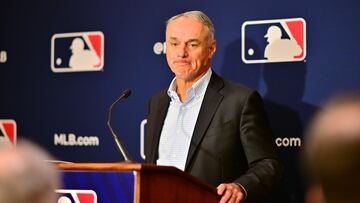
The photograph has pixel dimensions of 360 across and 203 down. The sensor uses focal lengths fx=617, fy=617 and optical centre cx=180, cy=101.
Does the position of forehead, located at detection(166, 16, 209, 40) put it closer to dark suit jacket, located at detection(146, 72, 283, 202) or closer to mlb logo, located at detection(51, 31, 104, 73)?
dark suit jacket, located at detection(146, 72, 283, 202)

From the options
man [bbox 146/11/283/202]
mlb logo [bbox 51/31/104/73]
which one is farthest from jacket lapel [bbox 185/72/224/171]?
mlb logo [bbox 51/31/104/73]

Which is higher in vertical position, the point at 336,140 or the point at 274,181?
the point at 336,140

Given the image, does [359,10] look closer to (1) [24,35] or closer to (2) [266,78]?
(2) [266,78]

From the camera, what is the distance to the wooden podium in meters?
1.94

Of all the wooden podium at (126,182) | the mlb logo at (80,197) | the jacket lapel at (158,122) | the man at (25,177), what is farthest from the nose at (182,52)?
the man at (25,177)

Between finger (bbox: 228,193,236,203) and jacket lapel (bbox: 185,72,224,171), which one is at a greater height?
jacket lapel (bbox: 185,72,224,171)

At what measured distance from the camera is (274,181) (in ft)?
8.98

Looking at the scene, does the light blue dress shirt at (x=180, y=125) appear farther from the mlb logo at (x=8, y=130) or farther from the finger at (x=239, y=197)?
the mlb logo at (x=8, y=130)

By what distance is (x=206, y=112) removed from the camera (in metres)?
2.89

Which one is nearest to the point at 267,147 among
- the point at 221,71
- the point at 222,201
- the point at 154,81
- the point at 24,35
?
the point at 222,201

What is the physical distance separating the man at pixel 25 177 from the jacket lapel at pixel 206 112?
210cm

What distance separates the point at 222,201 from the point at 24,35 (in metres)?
2.40

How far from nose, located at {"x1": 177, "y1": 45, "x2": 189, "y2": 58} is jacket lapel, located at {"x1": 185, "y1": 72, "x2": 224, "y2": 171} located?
172 millimetres

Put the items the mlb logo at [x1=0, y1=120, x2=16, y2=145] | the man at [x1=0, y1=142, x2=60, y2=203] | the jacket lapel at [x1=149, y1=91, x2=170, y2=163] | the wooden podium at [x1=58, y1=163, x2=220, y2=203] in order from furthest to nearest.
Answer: the mlb logo at [x1=0, y1=120, x2=16, y2=145], the jacket lapel at [x1=149, y1=91, x2=170, y2=163], the wooden podium at [x1=58, y1=163, x2=220, y2=203], the man at [x1=0, y1=142, x2=60, y2=203]
